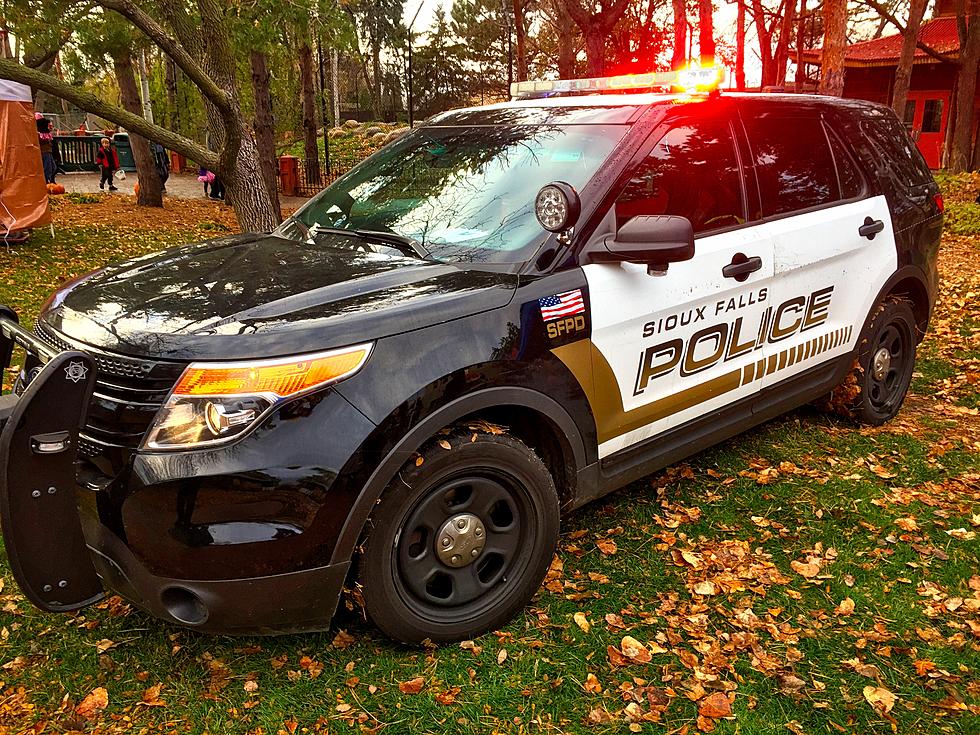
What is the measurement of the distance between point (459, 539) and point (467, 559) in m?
0.10

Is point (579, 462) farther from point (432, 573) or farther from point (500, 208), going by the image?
point (500, 208)

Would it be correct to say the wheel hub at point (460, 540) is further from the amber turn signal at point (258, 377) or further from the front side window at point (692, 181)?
the front side window at point (692, 181)

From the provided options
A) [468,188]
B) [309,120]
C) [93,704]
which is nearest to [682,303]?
[468,188]

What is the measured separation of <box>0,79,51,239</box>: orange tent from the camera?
11.4 m

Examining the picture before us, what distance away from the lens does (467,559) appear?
2867mm

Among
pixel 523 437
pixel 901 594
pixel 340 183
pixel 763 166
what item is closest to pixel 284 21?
pixel 340 183

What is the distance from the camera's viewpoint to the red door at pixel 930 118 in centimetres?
2878

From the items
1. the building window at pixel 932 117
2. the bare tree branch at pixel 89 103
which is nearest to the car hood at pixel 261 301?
the bare tree branch at pixel 89 103

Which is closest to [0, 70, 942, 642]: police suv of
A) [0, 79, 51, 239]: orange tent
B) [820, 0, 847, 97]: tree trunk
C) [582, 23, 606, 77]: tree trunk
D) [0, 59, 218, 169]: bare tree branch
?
[0, 59, 218, 169]: bare tree branch

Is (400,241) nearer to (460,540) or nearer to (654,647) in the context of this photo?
(460,540)

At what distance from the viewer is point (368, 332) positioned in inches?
98.7

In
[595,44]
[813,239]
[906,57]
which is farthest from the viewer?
[906,57]

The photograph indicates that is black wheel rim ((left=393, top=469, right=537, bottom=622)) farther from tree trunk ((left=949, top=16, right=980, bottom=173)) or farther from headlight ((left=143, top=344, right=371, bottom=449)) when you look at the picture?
tree trunk ((left=949, top=16, right=980, bottom=173))

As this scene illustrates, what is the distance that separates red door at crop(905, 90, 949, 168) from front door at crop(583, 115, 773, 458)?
29.8m
